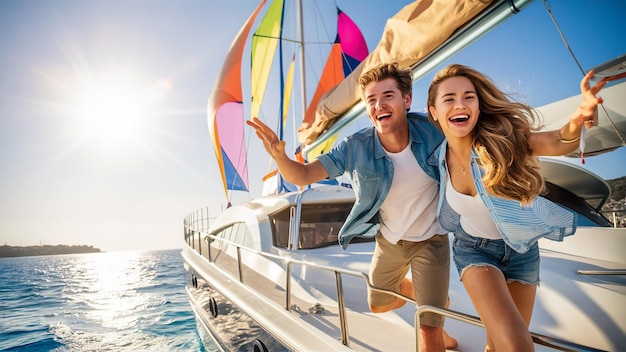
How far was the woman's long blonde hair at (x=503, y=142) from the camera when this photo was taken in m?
1.31

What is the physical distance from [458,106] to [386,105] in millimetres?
412

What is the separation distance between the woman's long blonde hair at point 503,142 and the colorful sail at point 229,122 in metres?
7.61

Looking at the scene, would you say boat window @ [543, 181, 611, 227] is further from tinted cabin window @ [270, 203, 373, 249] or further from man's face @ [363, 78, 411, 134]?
man's face @ [363, 78, 411, 134]

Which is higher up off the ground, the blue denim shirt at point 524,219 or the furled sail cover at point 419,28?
the furled sail cover at point 419,28

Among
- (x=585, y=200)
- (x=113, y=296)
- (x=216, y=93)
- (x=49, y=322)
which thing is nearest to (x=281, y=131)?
(x=216, y=93)

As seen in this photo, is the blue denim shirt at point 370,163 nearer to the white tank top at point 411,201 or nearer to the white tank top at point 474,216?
the white tank top at point 411,201

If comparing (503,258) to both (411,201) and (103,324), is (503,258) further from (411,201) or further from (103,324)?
(103,324)

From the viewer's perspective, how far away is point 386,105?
1.75 m

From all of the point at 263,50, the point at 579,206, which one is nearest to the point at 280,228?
the point at 579,206

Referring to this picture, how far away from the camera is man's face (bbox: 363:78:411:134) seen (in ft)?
5.74

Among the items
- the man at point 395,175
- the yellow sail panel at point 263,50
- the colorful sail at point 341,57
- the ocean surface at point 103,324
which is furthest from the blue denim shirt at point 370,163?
the yellow sail panel at point 263,50

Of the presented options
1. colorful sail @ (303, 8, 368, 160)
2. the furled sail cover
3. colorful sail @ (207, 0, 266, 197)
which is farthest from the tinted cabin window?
colorful sail @ (303, 8, 368, 160)

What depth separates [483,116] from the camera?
57.2 inches

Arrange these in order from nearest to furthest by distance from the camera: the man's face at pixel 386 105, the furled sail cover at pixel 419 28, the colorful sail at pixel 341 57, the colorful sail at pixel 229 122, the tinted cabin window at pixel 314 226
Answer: the man's face at pixel 386 105
the furled sail cover at pixel 419 28
the tinted cabin window at pixel 314 226
the colorful sail at pixel 229 122
the colorful sail at pixel 341 57
